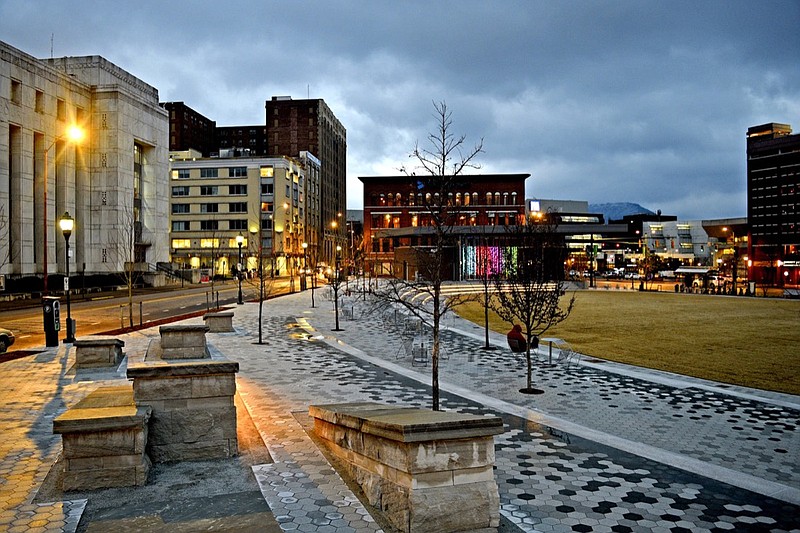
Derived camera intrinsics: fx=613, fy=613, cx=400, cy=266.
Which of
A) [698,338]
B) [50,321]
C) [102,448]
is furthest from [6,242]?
[102,448]

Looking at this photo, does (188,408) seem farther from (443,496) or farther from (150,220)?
(150,220)

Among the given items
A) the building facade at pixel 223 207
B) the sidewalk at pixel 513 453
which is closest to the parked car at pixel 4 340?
the sidewalk at pixel 513 453

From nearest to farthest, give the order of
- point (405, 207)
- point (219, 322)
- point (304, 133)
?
1. point (219, 322)
2. point (405, 207)
3. point (304, 133)

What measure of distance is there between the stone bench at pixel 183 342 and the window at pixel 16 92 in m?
48.1

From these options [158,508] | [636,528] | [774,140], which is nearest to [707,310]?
[636,528]

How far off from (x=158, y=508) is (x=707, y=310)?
43603 mm

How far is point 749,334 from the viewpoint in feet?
92.8

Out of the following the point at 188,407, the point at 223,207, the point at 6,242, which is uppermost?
the point at 223,207

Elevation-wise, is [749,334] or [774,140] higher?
[774,140]

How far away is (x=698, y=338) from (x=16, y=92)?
55.4 meters

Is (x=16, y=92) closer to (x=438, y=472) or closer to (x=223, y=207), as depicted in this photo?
(x=223, y=207)

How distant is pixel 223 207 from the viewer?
10531cm

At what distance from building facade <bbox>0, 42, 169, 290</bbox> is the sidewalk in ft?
128

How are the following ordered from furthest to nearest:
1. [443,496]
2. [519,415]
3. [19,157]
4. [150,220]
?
[150,220]
[19,157]
[519,415]
[443,496]
